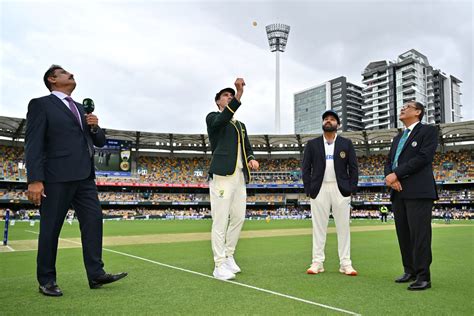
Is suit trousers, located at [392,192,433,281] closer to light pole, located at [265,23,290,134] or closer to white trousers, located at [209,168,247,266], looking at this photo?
white trousers, located at [209,168,247,266]

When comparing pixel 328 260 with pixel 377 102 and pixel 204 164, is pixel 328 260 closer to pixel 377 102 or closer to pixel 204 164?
pixel 204 164

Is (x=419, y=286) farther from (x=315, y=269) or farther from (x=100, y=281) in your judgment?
(x=100, y=281)

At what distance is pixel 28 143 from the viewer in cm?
444

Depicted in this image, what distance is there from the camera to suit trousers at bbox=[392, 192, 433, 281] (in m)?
4.98

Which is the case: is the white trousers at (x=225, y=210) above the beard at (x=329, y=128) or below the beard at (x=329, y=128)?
below

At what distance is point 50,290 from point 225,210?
233 centimetres

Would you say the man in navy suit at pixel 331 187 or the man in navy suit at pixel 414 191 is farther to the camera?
the man in navy suit at pixel 331 187

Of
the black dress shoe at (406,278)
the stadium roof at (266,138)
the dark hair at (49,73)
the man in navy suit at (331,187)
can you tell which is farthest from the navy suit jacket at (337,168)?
the stadium roof at (266,138)

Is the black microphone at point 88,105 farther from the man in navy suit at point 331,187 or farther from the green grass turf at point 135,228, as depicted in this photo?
the green grass turf at point 135,228

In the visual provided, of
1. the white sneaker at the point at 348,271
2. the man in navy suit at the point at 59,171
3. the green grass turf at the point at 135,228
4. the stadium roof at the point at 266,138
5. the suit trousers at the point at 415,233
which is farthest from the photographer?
the stadium roof at the point at 266,138

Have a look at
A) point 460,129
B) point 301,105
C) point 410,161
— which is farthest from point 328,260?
point 301,105

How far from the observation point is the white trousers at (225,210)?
5.53 m

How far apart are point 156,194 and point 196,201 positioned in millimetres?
5698

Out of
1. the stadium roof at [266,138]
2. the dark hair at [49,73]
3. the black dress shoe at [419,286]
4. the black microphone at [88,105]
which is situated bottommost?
the black dress shoe at [419,286]
